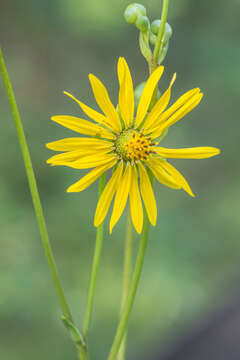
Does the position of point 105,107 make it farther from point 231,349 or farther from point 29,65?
point 29,65

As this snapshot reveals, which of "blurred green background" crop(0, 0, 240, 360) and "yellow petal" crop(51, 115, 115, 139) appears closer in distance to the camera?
"yellow petal" crop(51, 115, 115, 139)

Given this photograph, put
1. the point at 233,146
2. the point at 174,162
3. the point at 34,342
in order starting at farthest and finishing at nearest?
1. the point at 233,146
2. the point at 174,162
3. the point at 34,342

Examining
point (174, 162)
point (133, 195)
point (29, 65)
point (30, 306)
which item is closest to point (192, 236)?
point (174, 162)

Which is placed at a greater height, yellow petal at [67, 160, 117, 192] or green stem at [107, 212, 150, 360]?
yellow petal at [67, 160, 117, 192]

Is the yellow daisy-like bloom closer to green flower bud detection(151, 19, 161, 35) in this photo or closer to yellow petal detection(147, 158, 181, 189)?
yellow petal detection(147, 158, 181, 189)

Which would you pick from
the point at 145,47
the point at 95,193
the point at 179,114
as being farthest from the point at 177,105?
→ the point at 95,193

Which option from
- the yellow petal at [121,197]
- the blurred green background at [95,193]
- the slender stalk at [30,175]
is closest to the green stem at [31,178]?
the slender stalk at [30,175]

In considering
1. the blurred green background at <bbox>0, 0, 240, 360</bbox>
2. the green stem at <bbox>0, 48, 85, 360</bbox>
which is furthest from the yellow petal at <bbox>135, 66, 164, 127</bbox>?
the blurred green background at <bbox>0, 0, 240, 360</bbox>
